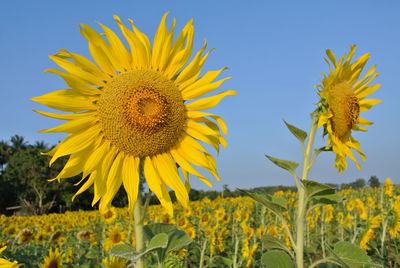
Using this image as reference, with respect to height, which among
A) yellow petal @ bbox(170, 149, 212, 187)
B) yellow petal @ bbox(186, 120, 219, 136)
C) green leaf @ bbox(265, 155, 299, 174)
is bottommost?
yellow petal @ bbox(170, 149, 212, 187)

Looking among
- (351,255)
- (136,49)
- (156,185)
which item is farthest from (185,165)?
(351,255)

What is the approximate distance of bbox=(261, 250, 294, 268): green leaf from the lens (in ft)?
7.73

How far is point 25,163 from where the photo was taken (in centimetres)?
4666

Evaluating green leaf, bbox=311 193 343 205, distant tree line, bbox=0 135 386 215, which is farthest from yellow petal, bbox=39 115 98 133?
distant tree line, bbox=0 135 386 215

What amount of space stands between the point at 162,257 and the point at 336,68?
1849 millimetres

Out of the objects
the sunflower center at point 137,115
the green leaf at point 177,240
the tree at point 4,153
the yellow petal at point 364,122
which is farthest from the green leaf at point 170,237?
the tree at point 4,153

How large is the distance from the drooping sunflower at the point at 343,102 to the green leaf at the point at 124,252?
1573mm

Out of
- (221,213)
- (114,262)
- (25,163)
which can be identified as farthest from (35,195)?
(114,262)

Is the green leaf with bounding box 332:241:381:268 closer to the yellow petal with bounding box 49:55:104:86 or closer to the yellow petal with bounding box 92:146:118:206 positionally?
the yellow petal with bounding box 92:146:118:206

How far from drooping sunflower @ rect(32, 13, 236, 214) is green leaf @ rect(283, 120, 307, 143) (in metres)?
0.68

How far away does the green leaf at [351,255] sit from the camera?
7.99 ft

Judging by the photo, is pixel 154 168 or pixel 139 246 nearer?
pixel 139 246

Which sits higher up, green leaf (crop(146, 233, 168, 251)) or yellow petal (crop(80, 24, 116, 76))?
yellow petal (crop(80, 24, 116, 76))

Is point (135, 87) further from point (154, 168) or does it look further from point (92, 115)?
point (154, 168)
